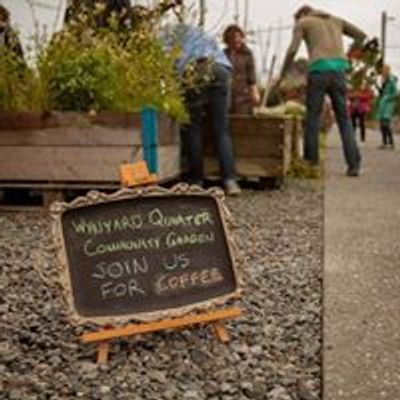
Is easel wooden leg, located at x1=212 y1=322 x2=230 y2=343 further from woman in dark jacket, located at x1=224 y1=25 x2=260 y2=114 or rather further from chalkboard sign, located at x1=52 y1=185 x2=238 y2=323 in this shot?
woman in dark jacket, located at x1=224 y1=25 x2=260 y2=114

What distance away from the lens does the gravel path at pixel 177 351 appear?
96.2 inches

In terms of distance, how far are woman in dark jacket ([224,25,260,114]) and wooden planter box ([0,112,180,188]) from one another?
8.02ft

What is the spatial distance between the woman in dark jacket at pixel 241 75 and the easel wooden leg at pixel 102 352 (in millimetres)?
5260

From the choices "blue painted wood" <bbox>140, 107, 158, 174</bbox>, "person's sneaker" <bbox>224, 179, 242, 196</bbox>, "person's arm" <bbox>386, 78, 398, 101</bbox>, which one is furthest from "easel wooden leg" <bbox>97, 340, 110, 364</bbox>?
"person's arm" <bbox>386, 78, 398, 101</bbox>

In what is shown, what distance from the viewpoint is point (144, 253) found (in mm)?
2852

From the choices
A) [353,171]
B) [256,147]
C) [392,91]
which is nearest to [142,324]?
[256,147]

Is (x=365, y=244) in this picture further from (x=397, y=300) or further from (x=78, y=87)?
(x=78, y=87)

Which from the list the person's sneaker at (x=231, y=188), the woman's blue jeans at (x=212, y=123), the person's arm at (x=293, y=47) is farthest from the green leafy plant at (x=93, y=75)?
the person's arm at (x=293, y=47)

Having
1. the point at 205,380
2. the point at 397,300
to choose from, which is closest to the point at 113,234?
the point at 205,380

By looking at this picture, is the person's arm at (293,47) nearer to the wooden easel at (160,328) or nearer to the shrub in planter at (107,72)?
the shrub in planter at (107,72)

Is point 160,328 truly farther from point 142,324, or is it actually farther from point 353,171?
point 353,171

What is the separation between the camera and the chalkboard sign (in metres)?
2.77

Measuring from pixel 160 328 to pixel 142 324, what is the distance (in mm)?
56

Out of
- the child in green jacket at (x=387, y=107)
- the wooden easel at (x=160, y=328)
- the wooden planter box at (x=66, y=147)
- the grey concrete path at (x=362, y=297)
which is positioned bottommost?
the child in green jacket at (x=387, y=107)
